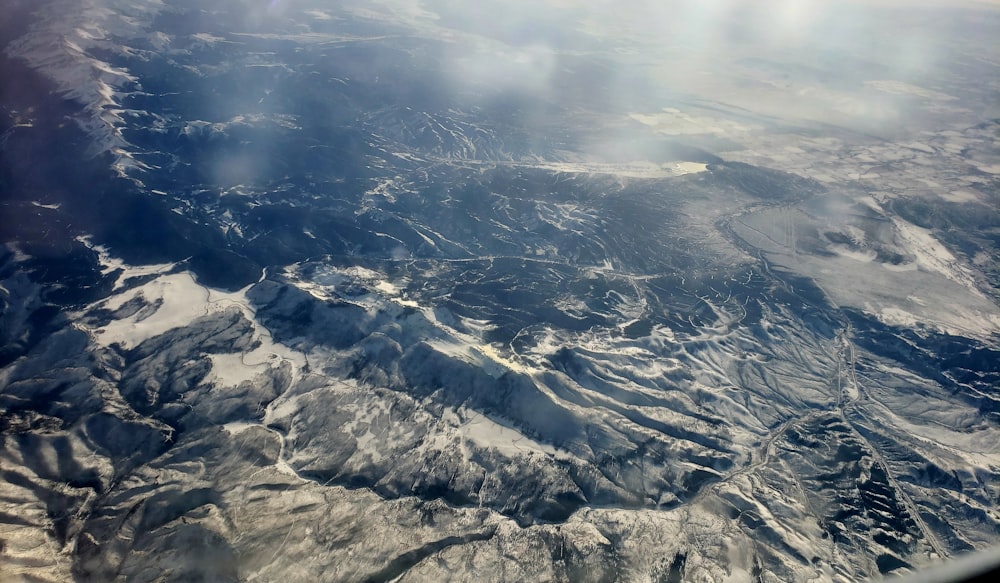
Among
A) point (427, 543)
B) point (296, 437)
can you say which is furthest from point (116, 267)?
point (427, 543)

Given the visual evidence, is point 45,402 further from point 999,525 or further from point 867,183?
point 867,183

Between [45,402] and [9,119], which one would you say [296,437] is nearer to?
[45,402]

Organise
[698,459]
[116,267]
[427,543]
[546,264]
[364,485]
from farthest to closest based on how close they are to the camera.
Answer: [546,264] < [116,267] < [698,459] < [364,485] < [427,543]

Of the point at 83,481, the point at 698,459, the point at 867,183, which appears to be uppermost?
the point at 867,183

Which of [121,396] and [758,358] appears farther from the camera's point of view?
[758,358]

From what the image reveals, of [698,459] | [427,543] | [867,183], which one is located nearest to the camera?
[427,543]

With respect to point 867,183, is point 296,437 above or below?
below

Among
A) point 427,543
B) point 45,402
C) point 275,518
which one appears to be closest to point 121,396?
point 45,402
